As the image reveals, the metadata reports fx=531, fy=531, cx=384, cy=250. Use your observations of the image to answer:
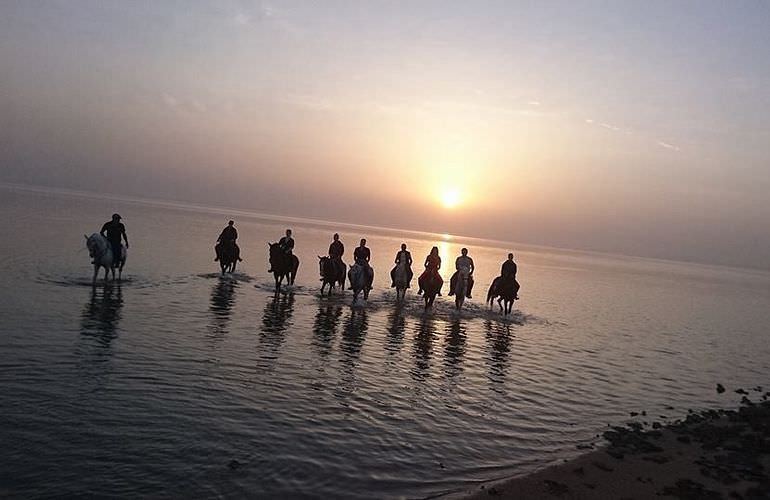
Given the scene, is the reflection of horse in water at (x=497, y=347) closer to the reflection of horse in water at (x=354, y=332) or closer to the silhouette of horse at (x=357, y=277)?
the reflection of horse in water at (x=354, y=332)

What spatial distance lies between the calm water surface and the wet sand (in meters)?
0.57

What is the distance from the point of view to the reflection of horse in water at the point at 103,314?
12.5 m

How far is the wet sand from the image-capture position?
293 inches

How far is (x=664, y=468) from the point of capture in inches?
334

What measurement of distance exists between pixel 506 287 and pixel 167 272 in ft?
53.0

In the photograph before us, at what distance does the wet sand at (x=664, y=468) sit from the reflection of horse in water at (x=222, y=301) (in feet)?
32.4

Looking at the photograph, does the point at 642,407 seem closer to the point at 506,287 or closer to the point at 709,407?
the point at 709,407

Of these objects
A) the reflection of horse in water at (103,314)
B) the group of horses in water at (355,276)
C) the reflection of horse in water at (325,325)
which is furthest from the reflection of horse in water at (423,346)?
the reflection of horse in water at (103,314)

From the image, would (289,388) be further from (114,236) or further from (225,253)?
(225,253)

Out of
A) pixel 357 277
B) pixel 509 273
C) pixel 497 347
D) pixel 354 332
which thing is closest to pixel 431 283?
pixel 357 277

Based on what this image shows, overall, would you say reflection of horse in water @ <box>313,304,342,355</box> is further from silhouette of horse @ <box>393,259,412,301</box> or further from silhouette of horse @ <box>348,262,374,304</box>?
silhouette of horse @ <box>393,259,412,301</box>

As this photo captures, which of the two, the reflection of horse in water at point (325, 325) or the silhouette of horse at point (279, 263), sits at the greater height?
the silhouette of horse at point (279, 263)

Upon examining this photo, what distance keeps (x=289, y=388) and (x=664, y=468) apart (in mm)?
6624

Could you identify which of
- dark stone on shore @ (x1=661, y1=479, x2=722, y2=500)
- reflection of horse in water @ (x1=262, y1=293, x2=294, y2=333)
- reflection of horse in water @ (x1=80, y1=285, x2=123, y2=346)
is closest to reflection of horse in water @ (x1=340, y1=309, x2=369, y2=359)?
reflection of horse in water @ (x1=262, y1=293, x2=294, y2=333)
